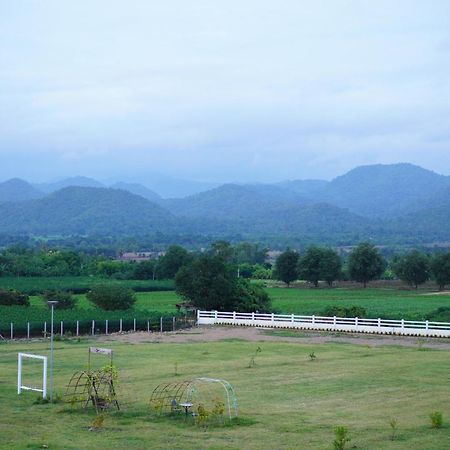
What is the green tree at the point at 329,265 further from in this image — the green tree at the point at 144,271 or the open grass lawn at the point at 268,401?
the open grass lawn at the point at 268,401

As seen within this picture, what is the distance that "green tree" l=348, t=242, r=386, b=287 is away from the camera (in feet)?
364

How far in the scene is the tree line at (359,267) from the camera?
104500 millimetres

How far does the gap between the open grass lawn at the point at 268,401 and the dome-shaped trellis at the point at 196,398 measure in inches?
16.1

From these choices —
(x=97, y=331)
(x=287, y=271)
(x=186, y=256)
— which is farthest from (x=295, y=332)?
(x=186, y=256)

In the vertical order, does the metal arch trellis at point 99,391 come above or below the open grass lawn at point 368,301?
below

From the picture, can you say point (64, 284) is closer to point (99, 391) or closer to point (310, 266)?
point (310, 266)

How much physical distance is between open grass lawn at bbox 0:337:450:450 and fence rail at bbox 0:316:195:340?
24.9 feet

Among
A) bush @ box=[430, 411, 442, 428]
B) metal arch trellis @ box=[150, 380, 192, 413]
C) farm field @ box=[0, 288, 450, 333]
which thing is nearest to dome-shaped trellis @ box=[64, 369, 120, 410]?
metal arch trellis @ box=[150, 380, 192, 413]

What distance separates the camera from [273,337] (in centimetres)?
5316

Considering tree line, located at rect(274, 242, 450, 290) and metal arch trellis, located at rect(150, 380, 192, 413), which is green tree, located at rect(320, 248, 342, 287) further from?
metal arch trellis, located at rect(150, 380, 192, 413)

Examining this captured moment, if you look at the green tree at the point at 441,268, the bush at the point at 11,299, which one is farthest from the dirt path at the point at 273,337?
the green tree at the point at 441,268

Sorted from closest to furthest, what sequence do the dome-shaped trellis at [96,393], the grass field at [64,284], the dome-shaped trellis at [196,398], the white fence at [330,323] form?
the dome-shaped trellis at [196,398] < the dome-shaped trellis at [96,393] < the white fence at [330,323] < the grass field at [64,284]

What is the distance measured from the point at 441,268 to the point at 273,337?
176ft

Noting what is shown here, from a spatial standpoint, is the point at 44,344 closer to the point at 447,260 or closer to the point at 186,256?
the point at 447,260
